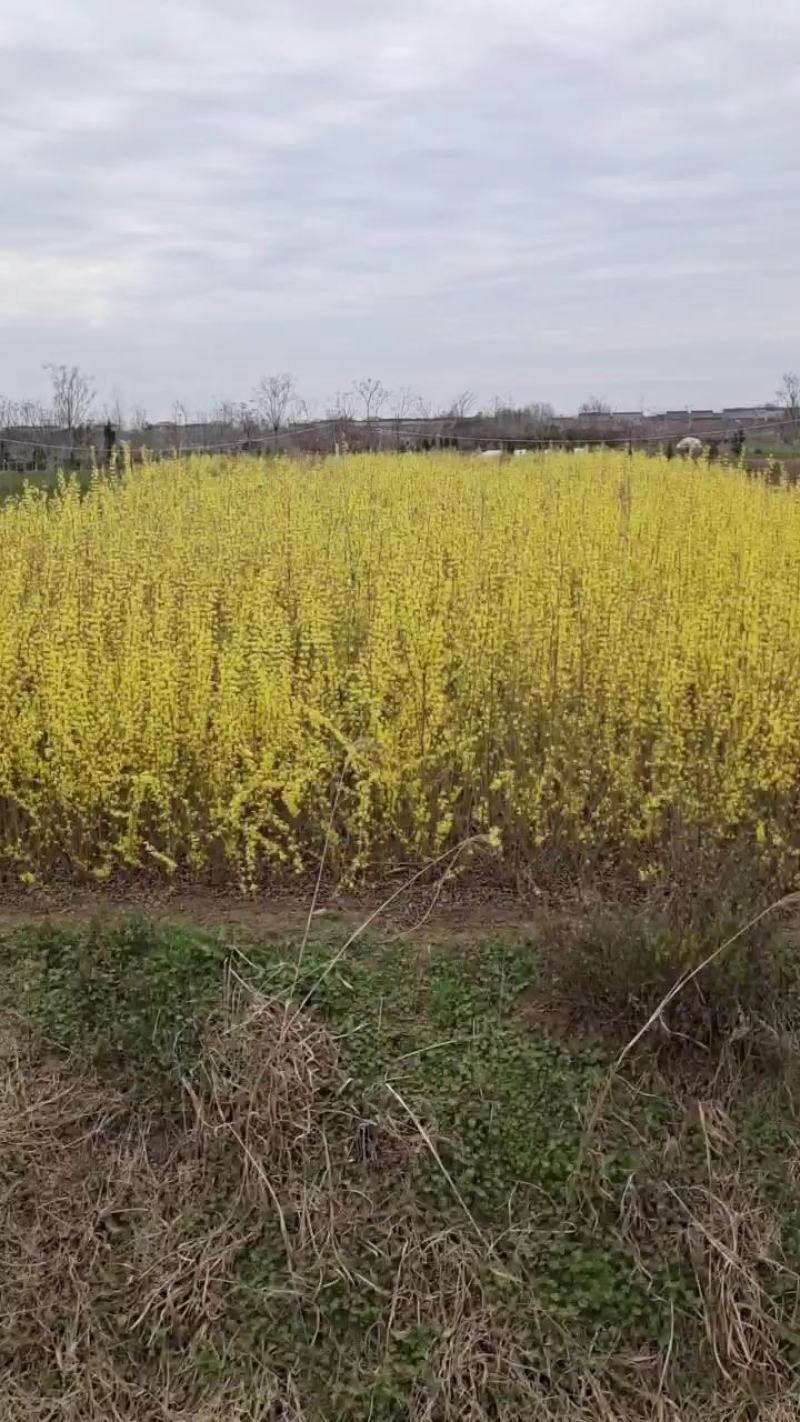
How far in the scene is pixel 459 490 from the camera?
9641 mm

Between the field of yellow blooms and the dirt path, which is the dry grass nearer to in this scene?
the dirt path

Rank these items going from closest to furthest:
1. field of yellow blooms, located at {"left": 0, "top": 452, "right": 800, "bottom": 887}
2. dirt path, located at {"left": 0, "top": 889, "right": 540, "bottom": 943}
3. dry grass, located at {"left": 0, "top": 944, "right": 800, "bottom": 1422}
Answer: dry grass, located at {"left": 0, "top": 944, "right": 800, "bottom": 1422}, dirt path, located at {"left": 0, "top": 889, "right": 540, "bottom": 943}, field of yellow blooms, located at {"left": 0, "top": 452, "right": 800, "bottom": 887}

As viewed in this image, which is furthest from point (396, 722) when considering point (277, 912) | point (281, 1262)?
point (281, 1262)

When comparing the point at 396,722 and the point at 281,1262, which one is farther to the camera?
the point at 396,722

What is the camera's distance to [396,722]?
4.19 m

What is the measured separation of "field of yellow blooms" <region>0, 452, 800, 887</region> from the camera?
12.9 feet

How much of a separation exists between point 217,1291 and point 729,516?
6.31 metres

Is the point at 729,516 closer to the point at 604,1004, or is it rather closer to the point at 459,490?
the point at 459,490

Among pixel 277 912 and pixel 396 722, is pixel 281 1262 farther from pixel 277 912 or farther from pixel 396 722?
pixel 396 722

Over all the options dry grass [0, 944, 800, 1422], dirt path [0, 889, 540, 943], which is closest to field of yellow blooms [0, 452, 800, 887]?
dirt path [0, 889, 540, 943]

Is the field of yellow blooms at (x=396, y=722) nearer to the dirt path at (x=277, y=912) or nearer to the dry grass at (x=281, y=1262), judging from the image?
the dirt path at (x=277, y=912)

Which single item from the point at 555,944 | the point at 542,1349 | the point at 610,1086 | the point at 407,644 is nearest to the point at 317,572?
the point at 407,644

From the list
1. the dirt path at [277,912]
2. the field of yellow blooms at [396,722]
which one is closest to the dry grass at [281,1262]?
the dirt path at [277,912]

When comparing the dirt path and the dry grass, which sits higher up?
the dirt path
